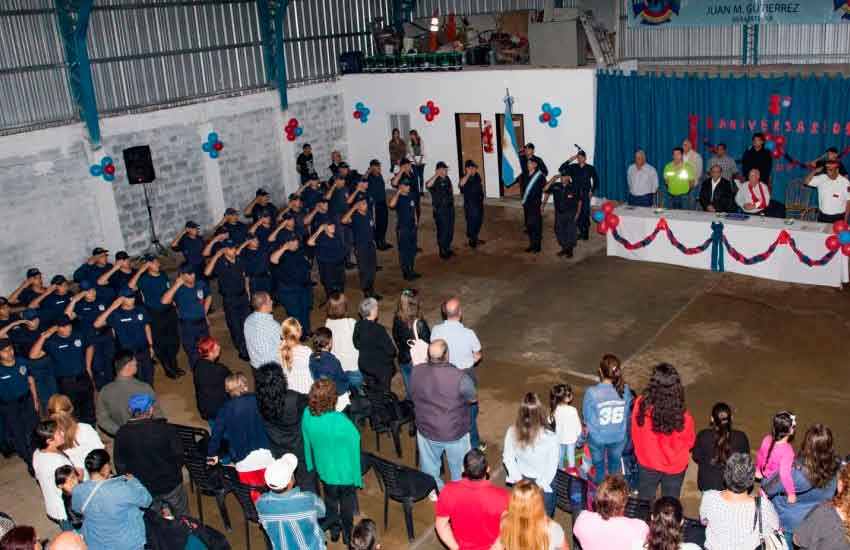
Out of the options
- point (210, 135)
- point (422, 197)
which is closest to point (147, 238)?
point (210, 135)

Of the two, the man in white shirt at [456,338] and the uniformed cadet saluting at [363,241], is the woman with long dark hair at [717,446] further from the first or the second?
the uniformed cadet saluting at [363,241]

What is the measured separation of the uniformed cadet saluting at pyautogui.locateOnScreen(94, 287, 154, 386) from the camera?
8.77m

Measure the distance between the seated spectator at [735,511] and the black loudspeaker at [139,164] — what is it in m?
11.7

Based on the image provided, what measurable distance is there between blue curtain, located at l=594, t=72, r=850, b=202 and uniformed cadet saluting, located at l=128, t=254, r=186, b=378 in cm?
860

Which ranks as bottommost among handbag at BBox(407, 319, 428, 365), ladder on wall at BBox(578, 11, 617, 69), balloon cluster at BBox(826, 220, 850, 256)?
balloon cluster at BBox(826, 220, 850, 256)

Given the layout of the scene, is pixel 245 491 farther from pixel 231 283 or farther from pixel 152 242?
pixel 152 242

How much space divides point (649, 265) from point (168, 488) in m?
8.21

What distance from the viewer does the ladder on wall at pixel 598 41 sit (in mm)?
15297

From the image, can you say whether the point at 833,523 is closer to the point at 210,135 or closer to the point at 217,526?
the point at 217,526

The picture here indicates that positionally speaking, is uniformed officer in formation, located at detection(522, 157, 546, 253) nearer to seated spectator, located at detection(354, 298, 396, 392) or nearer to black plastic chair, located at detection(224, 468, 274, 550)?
seated spectator, located at detection(354, 298, 396, 392)

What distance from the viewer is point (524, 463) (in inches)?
219

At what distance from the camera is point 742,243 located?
11.3m

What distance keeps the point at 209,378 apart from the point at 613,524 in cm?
358

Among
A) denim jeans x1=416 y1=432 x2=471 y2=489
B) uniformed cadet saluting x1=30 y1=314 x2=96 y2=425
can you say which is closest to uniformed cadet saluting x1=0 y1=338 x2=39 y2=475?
uniformed cadet saluting x1=30 y1=314 x2=96 y2=425
